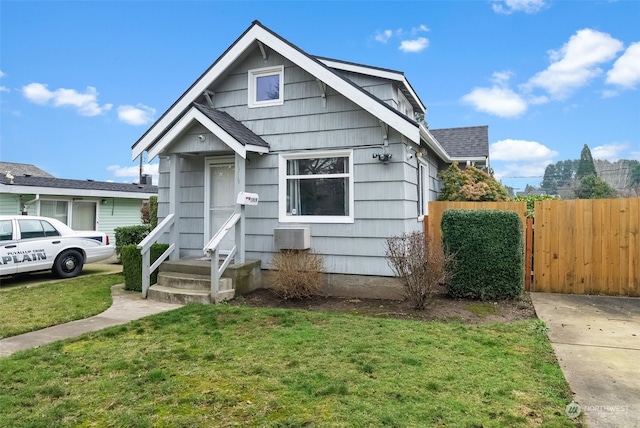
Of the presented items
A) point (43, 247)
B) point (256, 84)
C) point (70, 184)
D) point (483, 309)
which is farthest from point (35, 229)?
point (483, 309)

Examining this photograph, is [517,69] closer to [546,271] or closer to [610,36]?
[610,36]

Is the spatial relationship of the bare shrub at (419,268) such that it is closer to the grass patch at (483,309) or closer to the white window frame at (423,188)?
the grass patch at (483,309)

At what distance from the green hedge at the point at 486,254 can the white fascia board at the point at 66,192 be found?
15.5 metres

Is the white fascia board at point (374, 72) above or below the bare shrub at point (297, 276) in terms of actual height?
above

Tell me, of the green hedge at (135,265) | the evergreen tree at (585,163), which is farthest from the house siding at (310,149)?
the evergreen tree at (585,163)

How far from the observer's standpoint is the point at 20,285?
28.7ft

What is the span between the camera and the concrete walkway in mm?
4574

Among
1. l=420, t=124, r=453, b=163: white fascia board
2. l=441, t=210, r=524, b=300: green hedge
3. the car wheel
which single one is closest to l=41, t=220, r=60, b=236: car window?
the car wheel

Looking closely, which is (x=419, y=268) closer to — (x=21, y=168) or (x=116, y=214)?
(x=116, y=214)

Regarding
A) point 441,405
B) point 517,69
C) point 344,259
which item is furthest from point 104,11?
point 517,69

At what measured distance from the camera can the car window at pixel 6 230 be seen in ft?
28.2

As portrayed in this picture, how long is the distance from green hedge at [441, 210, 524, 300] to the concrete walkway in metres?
5.17

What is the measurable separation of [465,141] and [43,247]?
14654mm

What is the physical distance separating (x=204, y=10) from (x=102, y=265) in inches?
349
